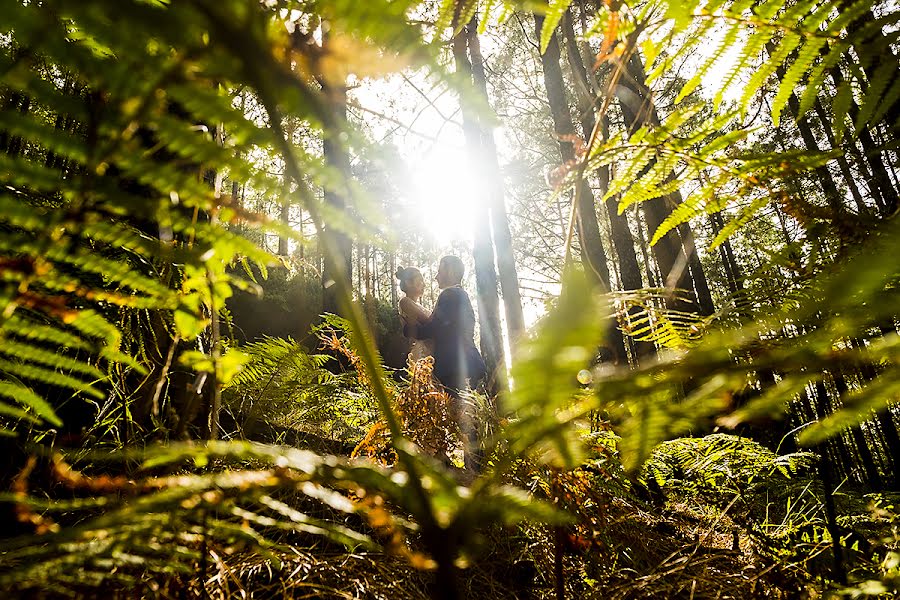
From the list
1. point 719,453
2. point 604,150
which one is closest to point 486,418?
point 719,453

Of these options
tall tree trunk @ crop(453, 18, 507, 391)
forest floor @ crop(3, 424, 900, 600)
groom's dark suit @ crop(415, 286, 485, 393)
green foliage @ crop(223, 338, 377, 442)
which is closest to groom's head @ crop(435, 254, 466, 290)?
tall tree trunk @ crop(453, 18, 507, 391)

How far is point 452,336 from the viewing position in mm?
4285

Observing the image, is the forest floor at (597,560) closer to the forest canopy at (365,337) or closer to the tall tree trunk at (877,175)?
the forest canopy at (365,337)

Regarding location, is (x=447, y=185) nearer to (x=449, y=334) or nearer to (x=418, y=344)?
(x=449, y=334)

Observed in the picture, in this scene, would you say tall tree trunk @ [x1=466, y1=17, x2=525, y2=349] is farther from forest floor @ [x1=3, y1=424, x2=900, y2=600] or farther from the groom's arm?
forest floor @ [x1=3, y1=424, x2=900, y2=600]

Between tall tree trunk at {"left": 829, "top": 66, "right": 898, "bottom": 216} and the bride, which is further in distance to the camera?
the bride

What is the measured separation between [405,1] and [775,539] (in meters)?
2.07

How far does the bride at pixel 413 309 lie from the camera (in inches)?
176

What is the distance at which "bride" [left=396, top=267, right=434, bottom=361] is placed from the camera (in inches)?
176

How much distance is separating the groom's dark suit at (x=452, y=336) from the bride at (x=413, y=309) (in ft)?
0.63

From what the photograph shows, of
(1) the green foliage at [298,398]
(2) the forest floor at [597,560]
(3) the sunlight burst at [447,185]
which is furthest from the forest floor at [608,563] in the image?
(3) the sunlight burst at [447,185]

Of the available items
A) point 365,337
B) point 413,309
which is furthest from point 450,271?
point 365,337

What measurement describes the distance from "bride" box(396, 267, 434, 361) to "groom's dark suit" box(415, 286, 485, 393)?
0.19 metres

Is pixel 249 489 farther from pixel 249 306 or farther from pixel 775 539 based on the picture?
pixel 249 306
